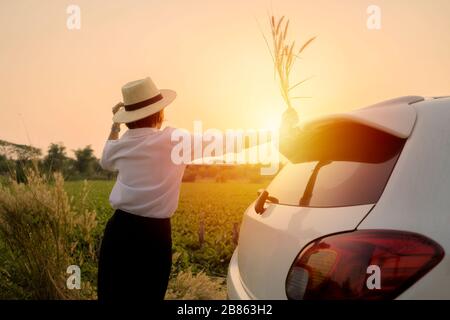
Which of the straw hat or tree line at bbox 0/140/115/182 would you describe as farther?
tree line at bbox 0/140/115/182

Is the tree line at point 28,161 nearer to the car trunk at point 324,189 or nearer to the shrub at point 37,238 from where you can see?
the shrub at point 37,238

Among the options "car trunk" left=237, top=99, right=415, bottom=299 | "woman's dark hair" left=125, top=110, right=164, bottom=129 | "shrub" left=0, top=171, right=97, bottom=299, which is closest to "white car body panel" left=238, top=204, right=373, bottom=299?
"car trunk" left=237, top=99, right=415, bottom=299

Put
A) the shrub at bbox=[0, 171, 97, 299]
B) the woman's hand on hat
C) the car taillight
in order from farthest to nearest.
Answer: the shrub at bbox=[0, 171, 97, 299], the woman's hand on hat, the car taillight

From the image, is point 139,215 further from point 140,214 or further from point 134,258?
point 134,258

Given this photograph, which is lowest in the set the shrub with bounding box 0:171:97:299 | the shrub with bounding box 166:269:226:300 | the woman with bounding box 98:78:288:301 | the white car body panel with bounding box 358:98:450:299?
the shrub with bounding box 166:269:226:300

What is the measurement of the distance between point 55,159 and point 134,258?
327 centimetres

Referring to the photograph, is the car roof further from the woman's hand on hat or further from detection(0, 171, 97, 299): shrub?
detection(0, 171, 97, 299): shrub

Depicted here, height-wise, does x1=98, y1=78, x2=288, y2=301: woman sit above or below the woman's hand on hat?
below

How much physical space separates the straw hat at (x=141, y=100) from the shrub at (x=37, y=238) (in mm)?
1790

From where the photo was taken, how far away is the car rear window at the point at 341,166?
1.88 m

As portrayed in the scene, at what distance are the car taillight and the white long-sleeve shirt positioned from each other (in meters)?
1.68

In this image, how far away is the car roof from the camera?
6.24 ft

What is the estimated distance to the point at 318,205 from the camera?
204 cm
